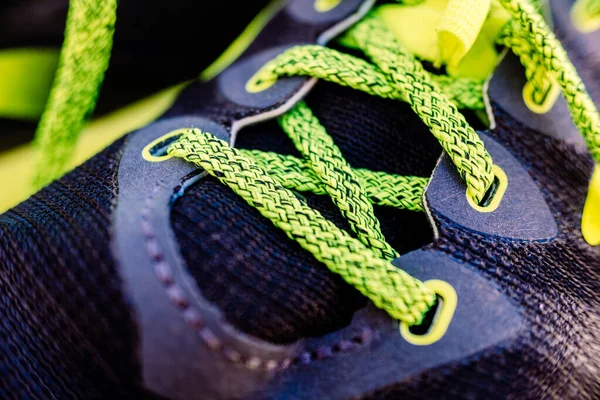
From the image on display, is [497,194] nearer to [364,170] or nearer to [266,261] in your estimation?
[364,170]

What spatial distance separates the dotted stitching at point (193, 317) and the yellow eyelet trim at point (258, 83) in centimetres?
25

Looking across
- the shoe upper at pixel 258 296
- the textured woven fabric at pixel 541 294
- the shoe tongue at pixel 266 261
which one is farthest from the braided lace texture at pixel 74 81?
the textured woven fabric at pixel 541 294

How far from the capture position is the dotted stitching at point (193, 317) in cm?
40

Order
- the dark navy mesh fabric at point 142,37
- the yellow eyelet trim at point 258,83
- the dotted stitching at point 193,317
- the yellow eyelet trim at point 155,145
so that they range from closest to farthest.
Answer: the dotted stitching at point 193,317 → the yellow eyelet trim at point 155,145 → the yellow eyelet trim at point 258,83 → the dark navy mesh fabric at point 142,37

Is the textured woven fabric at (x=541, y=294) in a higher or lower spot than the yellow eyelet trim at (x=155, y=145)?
lower

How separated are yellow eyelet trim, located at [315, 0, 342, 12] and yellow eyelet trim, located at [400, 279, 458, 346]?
39cm

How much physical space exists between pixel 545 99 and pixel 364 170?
0.22 metres

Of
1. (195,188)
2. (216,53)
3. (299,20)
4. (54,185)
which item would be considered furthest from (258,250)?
(216,53)

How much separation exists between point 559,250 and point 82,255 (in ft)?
1.42

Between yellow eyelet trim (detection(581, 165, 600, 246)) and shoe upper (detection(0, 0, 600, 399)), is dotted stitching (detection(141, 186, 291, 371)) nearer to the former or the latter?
shoe upper (detection(0, 0, 600, 399))

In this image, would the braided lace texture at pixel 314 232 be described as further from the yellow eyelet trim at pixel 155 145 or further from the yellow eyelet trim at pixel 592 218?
the yellow eyelet trim at pixel 592 218

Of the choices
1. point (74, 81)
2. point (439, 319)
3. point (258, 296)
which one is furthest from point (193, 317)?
point (74, 81)

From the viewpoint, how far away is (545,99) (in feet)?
1.91

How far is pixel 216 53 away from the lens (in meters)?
0.88
